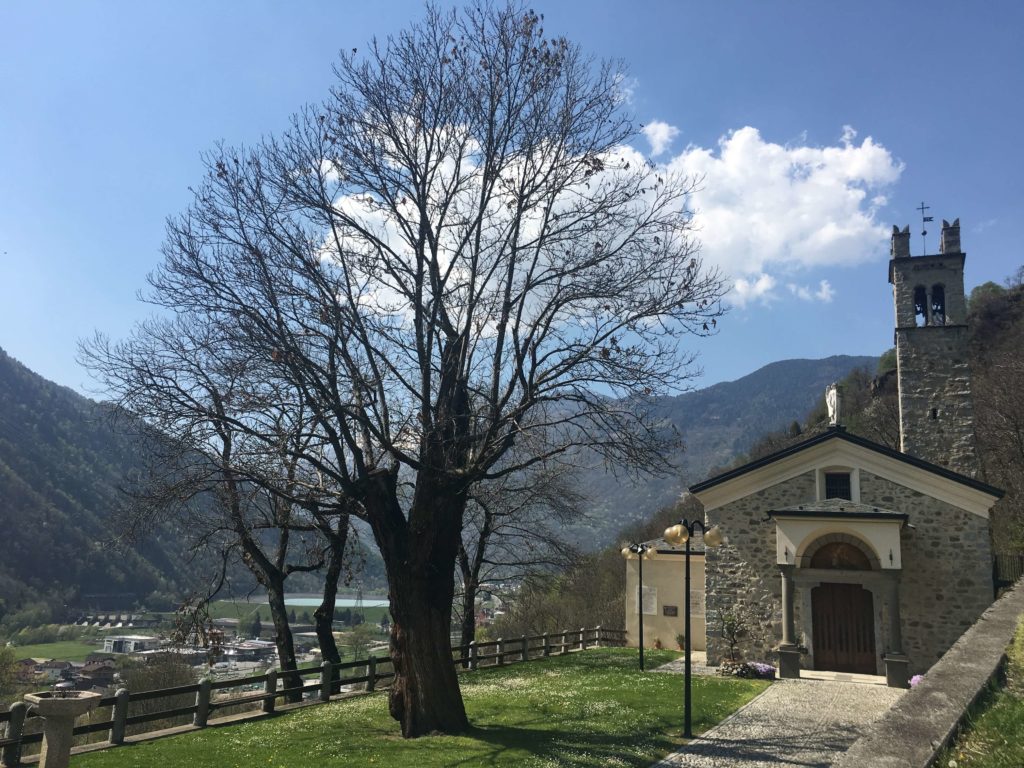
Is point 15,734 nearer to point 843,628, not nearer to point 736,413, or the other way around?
point 843,628

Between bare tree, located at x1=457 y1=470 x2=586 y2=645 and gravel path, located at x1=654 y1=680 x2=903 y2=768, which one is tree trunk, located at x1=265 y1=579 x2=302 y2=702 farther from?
gravel path, located at x1=654 y1=680 x2=903 y2=768

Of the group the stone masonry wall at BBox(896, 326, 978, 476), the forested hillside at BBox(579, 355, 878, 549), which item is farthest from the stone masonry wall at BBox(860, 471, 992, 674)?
the forested hillside at BBox(579, 355, 878, 549)

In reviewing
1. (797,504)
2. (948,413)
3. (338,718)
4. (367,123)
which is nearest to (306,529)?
(338,718)

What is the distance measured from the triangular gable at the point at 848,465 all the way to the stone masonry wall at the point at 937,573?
33cm

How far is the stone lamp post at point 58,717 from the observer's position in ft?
25.4

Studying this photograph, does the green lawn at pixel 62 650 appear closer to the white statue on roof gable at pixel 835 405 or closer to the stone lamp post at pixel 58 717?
the stone lamp post at pixel 58 717

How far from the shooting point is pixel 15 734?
9.46m

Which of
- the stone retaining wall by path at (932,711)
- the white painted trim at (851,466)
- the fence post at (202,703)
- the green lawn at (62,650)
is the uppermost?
the white painted trim at (851,466)

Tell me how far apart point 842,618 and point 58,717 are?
18924mm

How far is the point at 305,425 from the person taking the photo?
11.3 meters

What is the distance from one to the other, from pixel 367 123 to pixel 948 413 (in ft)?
87.8

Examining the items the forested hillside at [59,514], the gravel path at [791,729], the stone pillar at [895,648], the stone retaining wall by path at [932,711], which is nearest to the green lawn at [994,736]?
the stone retaining wall by path at [932,711]

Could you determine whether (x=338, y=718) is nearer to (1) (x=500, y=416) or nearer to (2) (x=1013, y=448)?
(1) (x=500, y=416)

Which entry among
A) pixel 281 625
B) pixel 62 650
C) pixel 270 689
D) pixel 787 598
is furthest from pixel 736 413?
pixel 270 689
